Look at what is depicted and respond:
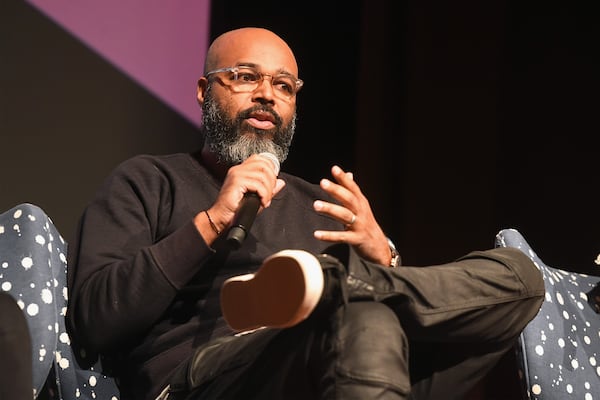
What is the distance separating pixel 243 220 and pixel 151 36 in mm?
1078

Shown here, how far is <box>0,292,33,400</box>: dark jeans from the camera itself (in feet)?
3.01

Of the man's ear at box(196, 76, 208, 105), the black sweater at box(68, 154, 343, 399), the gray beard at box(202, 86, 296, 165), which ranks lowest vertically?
the black sweater at box(68, 154, 343, 399)

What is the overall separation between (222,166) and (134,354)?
436 millimetres

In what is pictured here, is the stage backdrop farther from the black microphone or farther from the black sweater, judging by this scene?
the black microphone

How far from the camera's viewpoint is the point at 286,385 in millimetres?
1112

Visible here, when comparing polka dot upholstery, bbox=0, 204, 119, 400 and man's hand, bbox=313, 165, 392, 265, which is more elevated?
man's hand, bbox=313, 165, 392, 265

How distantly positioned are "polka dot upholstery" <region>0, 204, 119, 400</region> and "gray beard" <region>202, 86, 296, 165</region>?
0.41 metres

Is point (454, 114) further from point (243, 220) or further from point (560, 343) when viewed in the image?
point (243, 220)

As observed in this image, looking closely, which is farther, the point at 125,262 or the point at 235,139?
the point at 235,139

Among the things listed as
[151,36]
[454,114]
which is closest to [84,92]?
[151,36]

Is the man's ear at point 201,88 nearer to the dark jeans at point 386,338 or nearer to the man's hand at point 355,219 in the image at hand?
the man's hand at point 355,219

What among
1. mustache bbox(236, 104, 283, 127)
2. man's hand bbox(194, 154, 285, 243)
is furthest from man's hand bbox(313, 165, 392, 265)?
mustache bbox(236, 104, 283, 127)

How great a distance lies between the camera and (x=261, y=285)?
108 centimetres

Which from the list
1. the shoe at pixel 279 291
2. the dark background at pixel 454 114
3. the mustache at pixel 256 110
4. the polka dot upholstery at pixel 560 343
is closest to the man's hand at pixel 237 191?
the shoe at pixel 279 291
